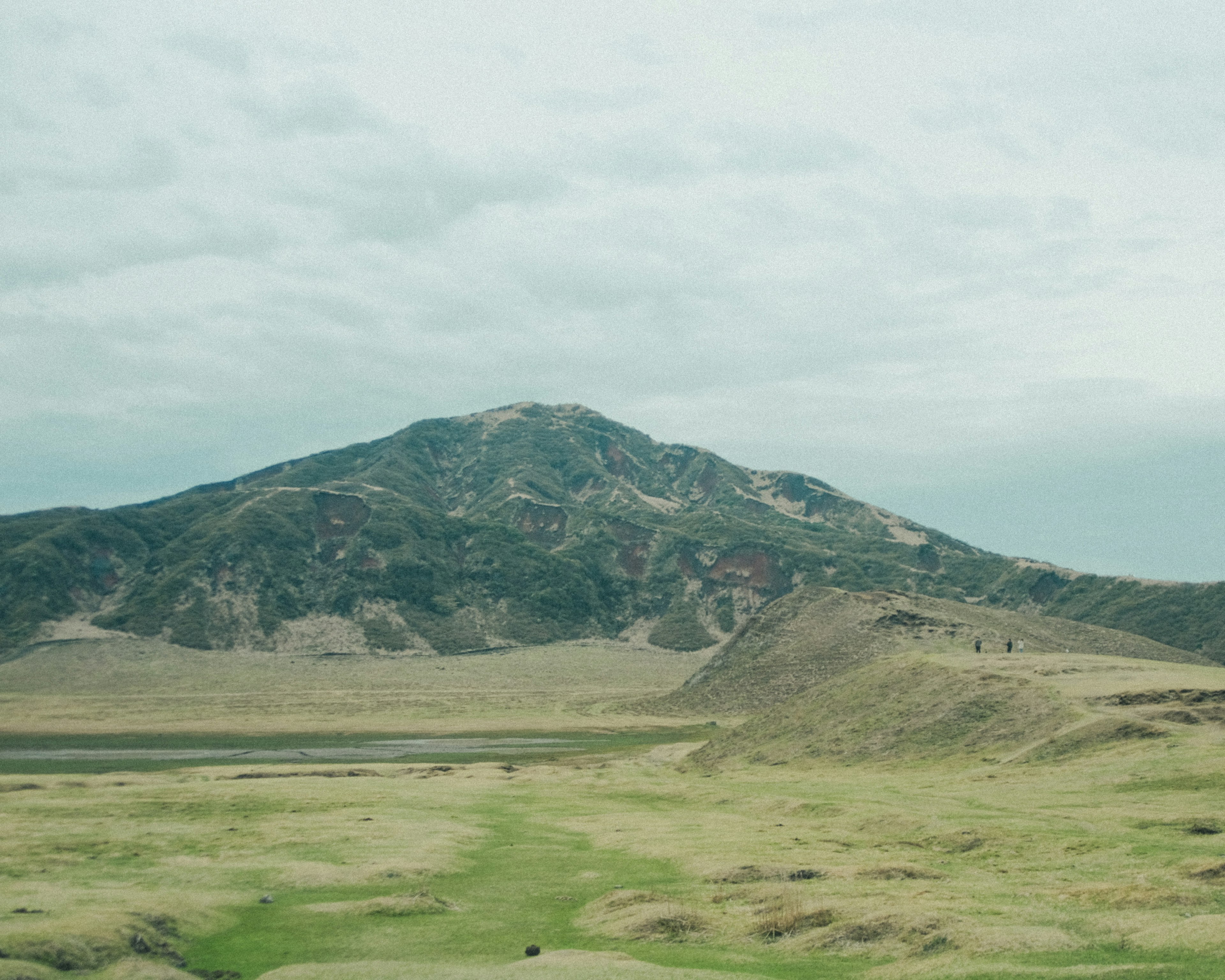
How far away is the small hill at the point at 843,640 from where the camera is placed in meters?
110

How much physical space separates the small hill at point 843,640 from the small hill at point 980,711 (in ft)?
77.6

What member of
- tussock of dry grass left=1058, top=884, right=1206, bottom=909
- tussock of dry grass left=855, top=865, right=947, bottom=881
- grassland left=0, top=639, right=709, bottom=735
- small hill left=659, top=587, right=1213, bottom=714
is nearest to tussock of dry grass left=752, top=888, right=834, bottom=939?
tussock of dry grass left=855, top=865, right=947, bottom=881

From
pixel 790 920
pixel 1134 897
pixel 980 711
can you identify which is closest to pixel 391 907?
pixel 790 920

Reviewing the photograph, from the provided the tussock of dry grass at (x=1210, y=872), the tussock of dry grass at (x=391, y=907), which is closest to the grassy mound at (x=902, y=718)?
the tussock of dry grass at (x=1210, y=872)

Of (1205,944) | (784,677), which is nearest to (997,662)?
(784,677)

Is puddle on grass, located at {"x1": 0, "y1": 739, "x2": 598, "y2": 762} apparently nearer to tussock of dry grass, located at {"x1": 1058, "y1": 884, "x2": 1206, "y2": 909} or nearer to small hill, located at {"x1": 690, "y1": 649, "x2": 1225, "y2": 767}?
small hill, located at {"x1": 690, "y1": 649, "x2": 1225, "y2": 767}

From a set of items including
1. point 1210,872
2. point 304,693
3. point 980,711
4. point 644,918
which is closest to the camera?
point 644,918

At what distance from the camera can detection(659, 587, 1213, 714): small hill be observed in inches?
4318

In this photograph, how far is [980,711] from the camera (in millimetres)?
62469

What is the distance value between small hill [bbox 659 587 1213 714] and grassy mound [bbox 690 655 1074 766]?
26.4 metres

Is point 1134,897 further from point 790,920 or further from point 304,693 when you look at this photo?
point 304,693

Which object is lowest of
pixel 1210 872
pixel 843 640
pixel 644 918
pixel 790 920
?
pixel 843 640

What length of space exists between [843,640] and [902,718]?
1947 inches

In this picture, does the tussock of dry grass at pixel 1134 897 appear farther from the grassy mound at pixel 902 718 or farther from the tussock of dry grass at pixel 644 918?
the grassy mound at pixel 902 718
